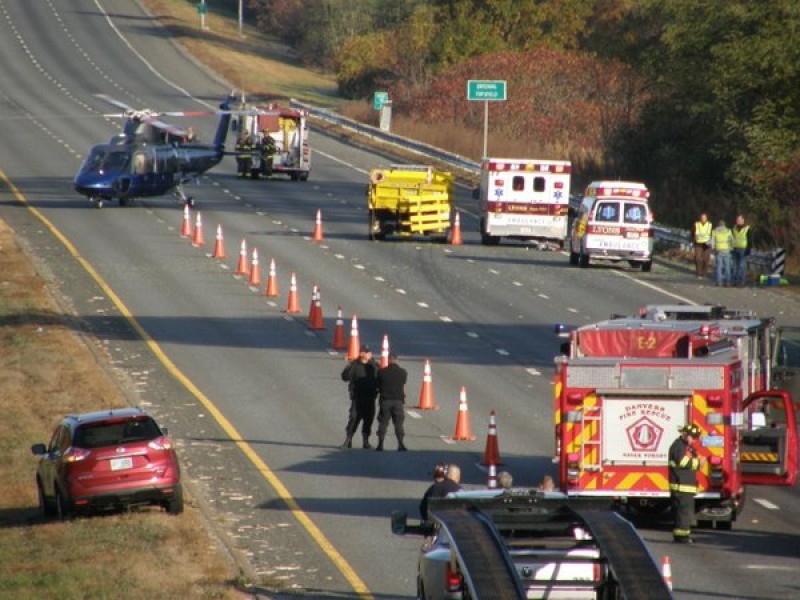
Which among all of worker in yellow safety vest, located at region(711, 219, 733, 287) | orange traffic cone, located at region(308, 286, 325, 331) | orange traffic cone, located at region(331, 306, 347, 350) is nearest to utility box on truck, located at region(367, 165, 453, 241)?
worker in yellow safety vest, located at region(711, 219, 733, 287)

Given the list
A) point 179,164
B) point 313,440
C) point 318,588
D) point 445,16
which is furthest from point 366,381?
point 445,16

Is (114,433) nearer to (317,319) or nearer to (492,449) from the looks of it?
(492,449)

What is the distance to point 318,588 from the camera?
62.5 ft

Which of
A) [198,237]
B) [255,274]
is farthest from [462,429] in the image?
[198,237]

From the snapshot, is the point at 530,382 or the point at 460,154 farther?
the point at 460,154

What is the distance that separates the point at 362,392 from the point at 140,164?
1171 inches

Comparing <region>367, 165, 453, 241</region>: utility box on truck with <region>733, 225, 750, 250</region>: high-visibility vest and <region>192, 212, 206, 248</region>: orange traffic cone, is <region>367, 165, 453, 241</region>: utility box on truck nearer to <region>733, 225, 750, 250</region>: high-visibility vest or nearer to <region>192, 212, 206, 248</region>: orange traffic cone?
<region>192, 212, 206, 248</region>: orange traffic cone

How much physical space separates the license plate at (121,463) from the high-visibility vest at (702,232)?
2716 centimetres

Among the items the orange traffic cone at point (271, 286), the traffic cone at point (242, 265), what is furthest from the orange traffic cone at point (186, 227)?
the orange traffic cone at point (271, 286)

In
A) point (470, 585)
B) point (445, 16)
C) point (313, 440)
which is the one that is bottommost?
point (313, 440)

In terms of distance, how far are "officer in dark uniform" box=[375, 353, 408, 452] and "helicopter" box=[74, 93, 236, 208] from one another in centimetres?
2821

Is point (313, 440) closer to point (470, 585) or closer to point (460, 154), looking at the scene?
point (470, 585)

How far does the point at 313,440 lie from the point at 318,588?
31.4 ft

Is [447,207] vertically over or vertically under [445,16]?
under
